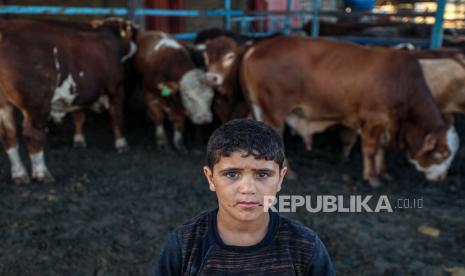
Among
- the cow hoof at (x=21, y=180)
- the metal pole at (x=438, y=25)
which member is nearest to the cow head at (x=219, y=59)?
the cow hoof at (x=21, y=180)

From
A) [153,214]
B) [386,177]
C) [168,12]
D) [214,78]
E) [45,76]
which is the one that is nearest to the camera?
[153,214]

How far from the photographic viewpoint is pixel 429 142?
483cm

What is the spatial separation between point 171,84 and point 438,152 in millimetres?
3187

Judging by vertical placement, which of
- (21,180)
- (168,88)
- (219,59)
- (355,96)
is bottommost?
(21,180)

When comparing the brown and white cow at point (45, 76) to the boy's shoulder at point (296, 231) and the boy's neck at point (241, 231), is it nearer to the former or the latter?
the boy's neck at point (241, 231)

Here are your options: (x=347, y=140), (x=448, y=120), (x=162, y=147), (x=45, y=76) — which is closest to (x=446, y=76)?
(x=448, y=120)

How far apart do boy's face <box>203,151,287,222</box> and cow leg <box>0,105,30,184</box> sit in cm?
362

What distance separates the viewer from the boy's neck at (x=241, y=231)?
5.50 ft

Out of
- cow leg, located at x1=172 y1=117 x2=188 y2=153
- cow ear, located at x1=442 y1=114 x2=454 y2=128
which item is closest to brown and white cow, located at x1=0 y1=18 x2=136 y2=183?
cow leg, located at x1=172 y1=117 x2=188 y2=153

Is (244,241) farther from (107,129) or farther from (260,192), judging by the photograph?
(107,129)

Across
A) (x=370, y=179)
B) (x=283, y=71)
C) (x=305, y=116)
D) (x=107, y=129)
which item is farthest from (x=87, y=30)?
(x=370, y=179)

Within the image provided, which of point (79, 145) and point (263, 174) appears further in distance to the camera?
point (79, 145)

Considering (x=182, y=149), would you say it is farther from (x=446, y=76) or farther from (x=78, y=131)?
(x=446, y=76)

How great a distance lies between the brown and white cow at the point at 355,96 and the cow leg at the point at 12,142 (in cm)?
250
